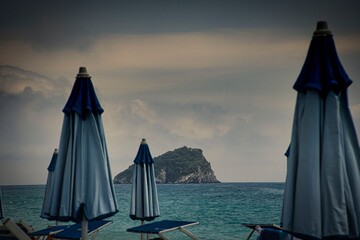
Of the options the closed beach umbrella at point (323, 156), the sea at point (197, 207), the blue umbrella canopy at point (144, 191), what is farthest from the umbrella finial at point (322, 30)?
the sea at point (197, 207)

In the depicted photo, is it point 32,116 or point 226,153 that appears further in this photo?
point 226,153

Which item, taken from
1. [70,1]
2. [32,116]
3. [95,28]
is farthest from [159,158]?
[70,1]

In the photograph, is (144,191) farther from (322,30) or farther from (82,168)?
(322,30)

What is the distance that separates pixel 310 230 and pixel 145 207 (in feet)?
18.0

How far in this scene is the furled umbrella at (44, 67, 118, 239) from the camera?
4.89m

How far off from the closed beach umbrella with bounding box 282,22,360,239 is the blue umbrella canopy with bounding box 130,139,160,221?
529 centimetres

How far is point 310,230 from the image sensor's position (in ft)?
11.7

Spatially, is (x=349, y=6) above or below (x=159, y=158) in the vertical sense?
above

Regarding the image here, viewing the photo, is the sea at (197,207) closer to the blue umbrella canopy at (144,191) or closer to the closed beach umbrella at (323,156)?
the blue umbrella canopy at (144,191)

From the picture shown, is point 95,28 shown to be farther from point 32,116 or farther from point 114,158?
point 114,158

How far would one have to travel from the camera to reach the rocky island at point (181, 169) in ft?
171

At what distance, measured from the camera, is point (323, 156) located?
3650mm

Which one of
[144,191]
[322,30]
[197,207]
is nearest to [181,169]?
[197,207]

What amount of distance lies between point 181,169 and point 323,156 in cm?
5894
